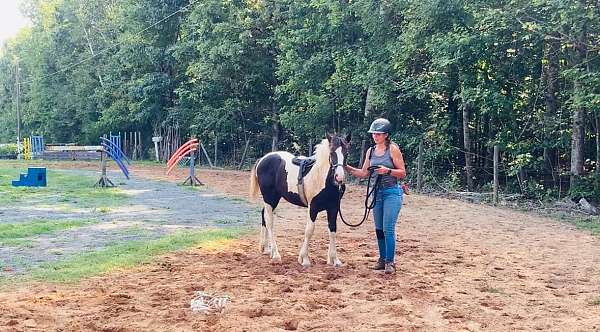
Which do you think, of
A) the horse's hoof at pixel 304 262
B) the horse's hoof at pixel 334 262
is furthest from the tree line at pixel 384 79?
the horse's hoof at pixel 304 262

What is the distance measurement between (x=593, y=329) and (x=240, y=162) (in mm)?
22493

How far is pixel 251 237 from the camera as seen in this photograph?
8.45m

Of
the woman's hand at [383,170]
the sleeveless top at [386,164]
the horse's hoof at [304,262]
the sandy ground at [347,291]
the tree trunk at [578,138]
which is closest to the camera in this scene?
the sandy ground at [347,291]

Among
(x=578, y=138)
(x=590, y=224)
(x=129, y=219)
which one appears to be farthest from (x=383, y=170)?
(x=578, y=138)

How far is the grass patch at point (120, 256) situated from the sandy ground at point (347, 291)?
0.87 feet

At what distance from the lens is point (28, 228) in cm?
871

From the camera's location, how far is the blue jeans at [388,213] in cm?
604

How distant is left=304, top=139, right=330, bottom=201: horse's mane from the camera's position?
6.37 m

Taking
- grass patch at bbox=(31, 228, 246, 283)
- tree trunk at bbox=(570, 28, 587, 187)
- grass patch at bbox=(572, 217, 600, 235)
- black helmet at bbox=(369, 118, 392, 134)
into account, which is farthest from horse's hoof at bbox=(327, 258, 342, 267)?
tree trunk at bbox=(570, 28, 587, 187)

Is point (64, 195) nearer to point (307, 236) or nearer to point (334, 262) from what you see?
point (307, 236)

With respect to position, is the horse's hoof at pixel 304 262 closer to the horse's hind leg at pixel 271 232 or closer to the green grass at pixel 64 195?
the horse's hind leg at pixel 271 232

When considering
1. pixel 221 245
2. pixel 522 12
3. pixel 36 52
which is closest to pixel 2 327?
pixel 221 245

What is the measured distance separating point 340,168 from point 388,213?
74 cm

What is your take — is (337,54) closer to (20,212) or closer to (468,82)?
(468,82)
